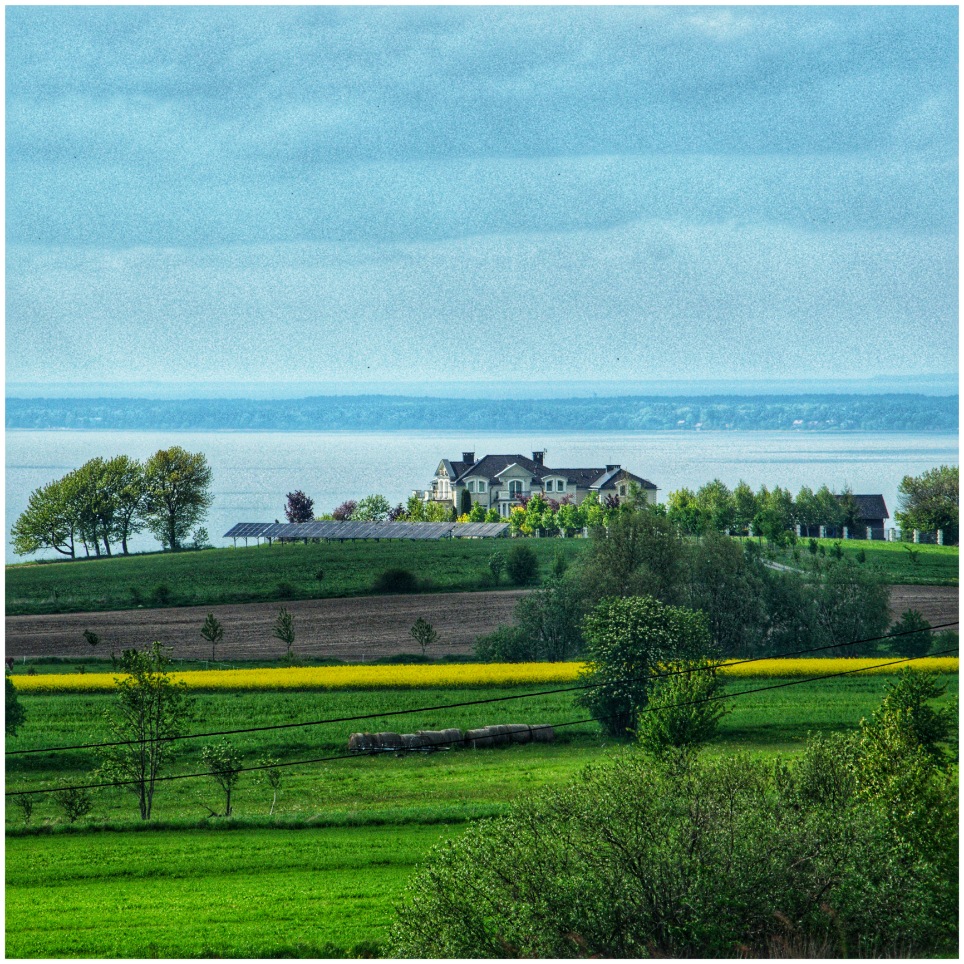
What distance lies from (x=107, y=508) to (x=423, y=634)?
71.7ft

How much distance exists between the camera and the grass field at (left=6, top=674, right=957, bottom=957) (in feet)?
67.3

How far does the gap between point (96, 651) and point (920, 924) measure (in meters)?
41.5

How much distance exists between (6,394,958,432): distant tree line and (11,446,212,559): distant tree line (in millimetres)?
14652

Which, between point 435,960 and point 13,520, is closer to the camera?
point 435,960

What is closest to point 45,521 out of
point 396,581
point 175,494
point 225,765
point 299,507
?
point 175,494

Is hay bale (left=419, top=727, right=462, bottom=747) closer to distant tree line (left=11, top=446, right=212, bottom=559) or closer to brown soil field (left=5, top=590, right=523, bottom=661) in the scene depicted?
brown soil field (left=5, top=590, right=523, bottom=661)

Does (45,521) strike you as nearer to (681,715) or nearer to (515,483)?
(515,483)

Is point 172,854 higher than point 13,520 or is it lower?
lower

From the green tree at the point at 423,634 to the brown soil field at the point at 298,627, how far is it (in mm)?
451

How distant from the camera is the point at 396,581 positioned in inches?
2303

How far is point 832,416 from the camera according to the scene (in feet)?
276

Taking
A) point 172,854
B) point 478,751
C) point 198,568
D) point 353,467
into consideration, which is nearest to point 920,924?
point 172,854

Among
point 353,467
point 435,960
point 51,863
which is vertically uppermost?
point 353,467

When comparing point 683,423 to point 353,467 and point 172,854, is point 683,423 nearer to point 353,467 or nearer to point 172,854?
point 353,467
